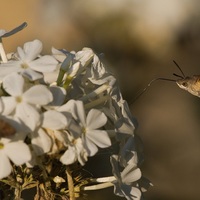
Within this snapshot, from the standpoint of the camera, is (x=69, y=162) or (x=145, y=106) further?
(x=145, y=106)

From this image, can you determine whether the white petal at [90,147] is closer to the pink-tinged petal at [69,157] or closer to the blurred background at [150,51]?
the pink-tinged petal at [69,157]

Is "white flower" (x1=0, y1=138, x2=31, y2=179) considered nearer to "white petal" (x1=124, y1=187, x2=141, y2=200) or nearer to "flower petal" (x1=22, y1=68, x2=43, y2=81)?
"flower petal" (x1=22, y1=68, x2=43, y2=81)

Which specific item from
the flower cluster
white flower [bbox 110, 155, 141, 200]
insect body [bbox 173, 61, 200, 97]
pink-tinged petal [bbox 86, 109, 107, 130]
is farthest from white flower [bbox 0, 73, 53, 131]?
insect body [bbox 173, 61, 200, 97]

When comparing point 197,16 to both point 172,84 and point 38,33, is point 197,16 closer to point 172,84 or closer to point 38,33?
point 172,84

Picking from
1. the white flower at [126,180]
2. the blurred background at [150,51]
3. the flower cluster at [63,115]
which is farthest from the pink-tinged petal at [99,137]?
the blurred background at [150,51]

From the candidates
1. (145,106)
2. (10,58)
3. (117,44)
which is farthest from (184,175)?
(10,58)

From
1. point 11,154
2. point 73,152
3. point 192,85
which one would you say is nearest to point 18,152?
point 11,154

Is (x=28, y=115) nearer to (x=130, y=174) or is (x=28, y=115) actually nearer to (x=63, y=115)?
(x=63, y=115)
